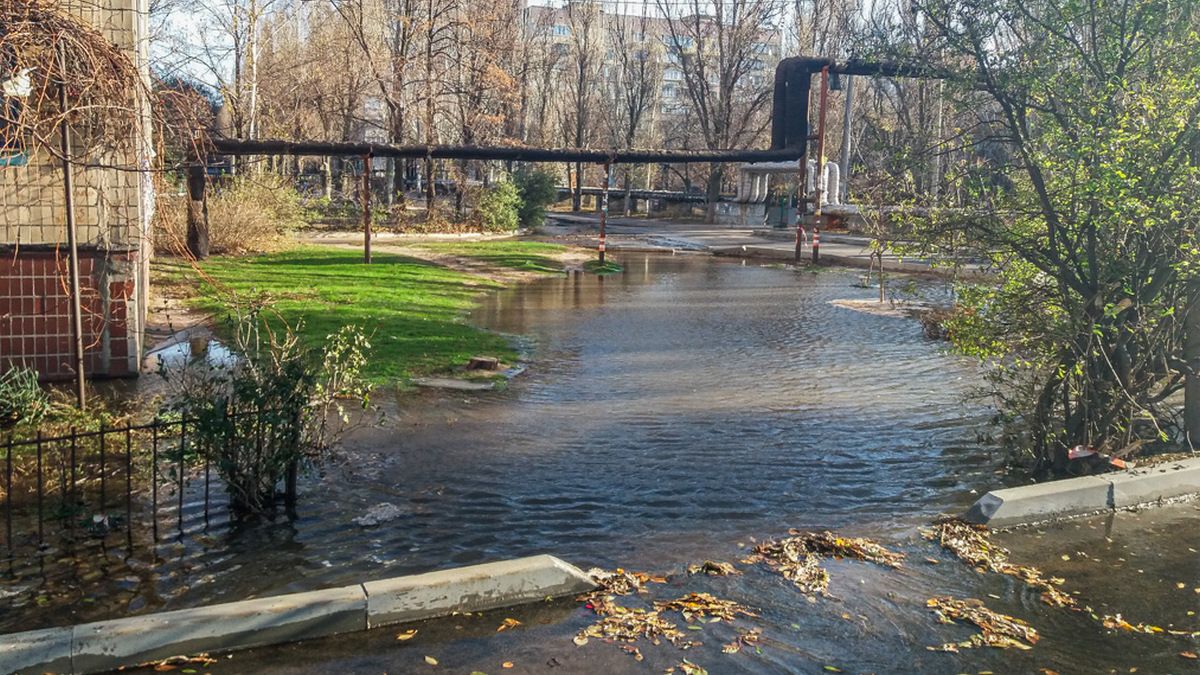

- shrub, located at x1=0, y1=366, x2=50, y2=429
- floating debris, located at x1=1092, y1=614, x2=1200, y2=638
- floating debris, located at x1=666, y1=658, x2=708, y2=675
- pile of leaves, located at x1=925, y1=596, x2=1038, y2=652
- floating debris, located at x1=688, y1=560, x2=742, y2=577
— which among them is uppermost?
shrub, located at x1=0, y1=366, x2=50, y2=429

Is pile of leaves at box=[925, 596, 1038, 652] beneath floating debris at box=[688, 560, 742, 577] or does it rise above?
beneath

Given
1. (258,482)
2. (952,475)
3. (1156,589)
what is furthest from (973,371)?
(258,482)

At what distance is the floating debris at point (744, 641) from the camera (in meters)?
5.25

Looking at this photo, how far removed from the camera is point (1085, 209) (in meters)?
8.23

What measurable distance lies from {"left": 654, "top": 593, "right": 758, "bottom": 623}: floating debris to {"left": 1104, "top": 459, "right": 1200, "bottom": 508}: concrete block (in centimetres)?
382

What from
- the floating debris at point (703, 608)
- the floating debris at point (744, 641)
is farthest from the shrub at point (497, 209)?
the floating debris at point (744, 641)

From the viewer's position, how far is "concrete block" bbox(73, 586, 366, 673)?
4.83 metres

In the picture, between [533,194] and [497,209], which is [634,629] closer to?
[497,209]

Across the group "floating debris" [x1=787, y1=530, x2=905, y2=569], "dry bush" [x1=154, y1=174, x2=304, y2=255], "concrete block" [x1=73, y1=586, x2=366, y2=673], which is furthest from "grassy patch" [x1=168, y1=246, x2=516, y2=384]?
"floating debris" [x1=787, y1=530, x2=905, y2=569]

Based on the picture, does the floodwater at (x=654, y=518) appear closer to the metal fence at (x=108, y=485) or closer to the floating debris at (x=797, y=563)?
the floating debris at (x=797, y=563)

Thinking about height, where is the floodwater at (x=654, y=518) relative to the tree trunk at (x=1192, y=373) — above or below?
below

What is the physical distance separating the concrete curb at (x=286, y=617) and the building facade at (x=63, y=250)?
6.19 m

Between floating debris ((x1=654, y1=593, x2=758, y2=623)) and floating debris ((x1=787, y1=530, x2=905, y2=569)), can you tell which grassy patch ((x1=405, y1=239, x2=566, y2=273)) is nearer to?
floating debris ((x1=787, y1=530, x2=905, y2=569))

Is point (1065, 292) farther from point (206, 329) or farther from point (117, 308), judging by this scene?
point (206, 329)
